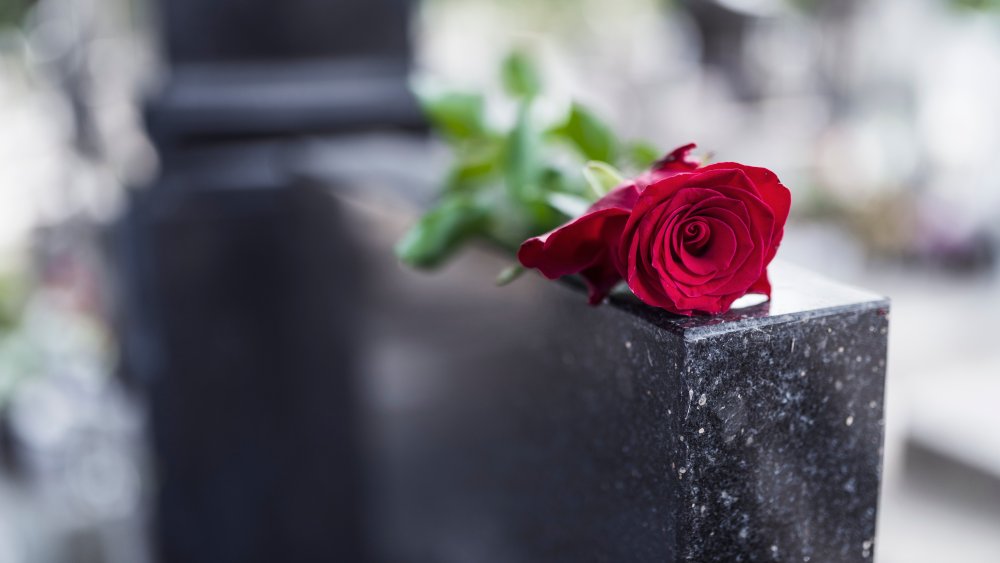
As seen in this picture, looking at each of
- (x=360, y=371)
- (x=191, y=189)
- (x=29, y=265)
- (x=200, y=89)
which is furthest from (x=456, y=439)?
(x=29, y=265)

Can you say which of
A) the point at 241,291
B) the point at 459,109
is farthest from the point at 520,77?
the point at 241,291

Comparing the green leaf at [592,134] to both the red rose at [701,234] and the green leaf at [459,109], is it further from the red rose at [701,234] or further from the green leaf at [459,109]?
the red rose at [701,234]

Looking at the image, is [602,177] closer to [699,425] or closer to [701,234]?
[701,234]

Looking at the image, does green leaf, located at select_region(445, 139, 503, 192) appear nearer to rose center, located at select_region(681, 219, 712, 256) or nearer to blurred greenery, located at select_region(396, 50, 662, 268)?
blurred greenery, located at select_region(396, 50, 662, 268)

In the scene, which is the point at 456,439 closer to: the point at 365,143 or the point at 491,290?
the point at 491,290

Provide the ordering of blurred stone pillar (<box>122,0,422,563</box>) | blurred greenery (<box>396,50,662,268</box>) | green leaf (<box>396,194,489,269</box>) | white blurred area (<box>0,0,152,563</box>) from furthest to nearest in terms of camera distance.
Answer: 1. white blurred area (<box>0,0,152,563</box>)
2. blurred stone pillar (<box>122,0,422,563</box>)
3. green leaf (<box>396,194,489,269</box>)
4. blurred greenery (<box>396,50,662,268</box>)

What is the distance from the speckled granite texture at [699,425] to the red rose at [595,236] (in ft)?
0.26

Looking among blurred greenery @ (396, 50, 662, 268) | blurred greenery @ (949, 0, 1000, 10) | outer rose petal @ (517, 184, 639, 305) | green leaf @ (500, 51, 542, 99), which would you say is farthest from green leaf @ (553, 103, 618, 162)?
blurred greenery @ (949, 0, 1000, 10)

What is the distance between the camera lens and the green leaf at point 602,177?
1151 millimetres

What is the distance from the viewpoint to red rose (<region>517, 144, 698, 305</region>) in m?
1.05

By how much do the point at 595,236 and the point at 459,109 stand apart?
2.69 ft

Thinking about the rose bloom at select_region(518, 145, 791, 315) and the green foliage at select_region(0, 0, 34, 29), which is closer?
the rose bloom at select_region(518, 145, 791, 315)

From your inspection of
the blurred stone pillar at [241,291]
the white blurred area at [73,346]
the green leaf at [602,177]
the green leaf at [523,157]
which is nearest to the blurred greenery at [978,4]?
the white blurred area at [73,346]

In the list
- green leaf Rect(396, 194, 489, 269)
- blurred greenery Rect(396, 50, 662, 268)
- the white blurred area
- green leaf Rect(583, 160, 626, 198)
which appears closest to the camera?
green leaf Rect(583, 160, 626, 198)
